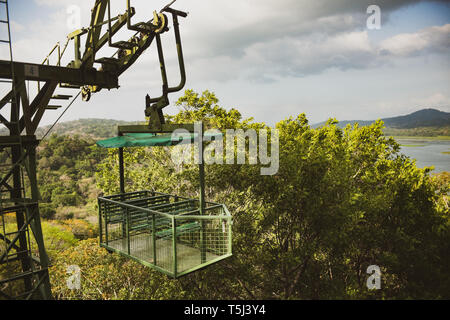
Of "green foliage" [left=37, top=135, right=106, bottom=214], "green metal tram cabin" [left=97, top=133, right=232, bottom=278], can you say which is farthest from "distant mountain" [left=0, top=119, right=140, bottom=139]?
"green metal tram cabin" [left=97, top=133, right=232, bottom=278]

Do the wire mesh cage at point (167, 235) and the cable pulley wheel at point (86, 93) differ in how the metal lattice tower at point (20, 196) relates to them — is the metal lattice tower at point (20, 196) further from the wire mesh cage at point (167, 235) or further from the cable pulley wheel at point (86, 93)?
the cable pulley wheel at point (86, 93)

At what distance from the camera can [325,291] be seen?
9.72 metres

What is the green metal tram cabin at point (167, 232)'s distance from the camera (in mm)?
5234

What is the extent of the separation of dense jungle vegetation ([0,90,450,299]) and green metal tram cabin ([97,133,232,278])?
11.3ft

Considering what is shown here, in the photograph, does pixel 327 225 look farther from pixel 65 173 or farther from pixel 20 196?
pixel 65 173

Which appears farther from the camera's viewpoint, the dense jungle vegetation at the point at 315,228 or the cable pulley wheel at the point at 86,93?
the dense jungle vegetation at the point at 315,228

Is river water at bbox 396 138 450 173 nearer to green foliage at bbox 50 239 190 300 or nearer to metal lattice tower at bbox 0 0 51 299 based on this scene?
green foliage at bbox 50 239 190 300

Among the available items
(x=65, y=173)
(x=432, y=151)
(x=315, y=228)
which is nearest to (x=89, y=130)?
(x=65, y=173)

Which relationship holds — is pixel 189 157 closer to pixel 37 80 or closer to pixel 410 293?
pixel 37 80

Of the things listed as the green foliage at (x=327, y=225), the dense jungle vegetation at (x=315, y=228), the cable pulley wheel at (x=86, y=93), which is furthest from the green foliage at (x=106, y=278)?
the cable pulley wheel at (x=86, y=93)

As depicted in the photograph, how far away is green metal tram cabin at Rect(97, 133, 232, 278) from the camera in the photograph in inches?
206

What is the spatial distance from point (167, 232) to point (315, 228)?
585 centimetres

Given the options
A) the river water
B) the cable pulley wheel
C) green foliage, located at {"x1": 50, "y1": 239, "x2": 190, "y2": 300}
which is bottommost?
green foliage, located at {"x1": 50, "y1": 239, "x2": 190, "y2": 300}

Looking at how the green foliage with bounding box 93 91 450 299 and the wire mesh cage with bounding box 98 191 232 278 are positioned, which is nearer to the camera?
the wire mesh cage with bounding box 98 191 232 278
